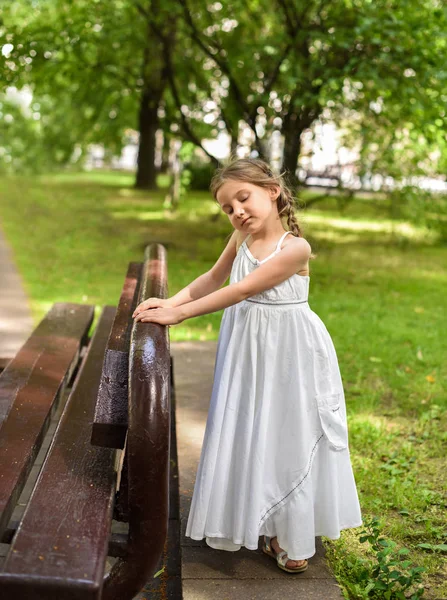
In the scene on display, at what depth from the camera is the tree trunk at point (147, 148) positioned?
19.8 m

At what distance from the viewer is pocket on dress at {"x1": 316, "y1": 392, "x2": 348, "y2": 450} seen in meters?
2.83

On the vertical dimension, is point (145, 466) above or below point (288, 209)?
below

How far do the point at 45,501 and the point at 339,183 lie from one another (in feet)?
33.0

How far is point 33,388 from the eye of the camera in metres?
3.45

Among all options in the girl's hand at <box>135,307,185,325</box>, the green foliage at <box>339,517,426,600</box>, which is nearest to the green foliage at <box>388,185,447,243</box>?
the green foliage at <box>339,517,426,600</box>

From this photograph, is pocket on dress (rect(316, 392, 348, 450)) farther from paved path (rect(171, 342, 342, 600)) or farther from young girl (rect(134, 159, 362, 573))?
paved path (rect(171, 342, 342, 600))

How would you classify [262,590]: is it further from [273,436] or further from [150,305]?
[150,305]

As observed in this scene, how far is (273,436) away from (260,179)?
2.95ft

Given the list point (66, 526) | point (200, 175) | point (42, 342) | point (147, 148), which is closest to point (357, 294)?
point (42, 342)

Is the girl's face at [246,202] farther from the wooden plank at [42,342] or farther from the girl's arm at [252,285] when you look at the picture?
the wooden plank at [42,342]

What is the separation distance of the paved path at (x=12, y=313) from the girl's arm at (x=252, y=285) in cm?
262

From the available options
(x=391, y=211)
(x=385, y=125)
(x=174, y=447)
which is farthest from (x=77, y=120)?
(x=174, y=447)

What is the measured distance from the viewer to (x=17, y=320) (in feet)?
22.8

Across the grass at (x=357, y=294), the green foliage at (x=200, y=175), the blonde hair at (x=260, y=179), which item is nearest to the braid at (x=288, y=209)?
the blonde hair at (x=260, y=179)
